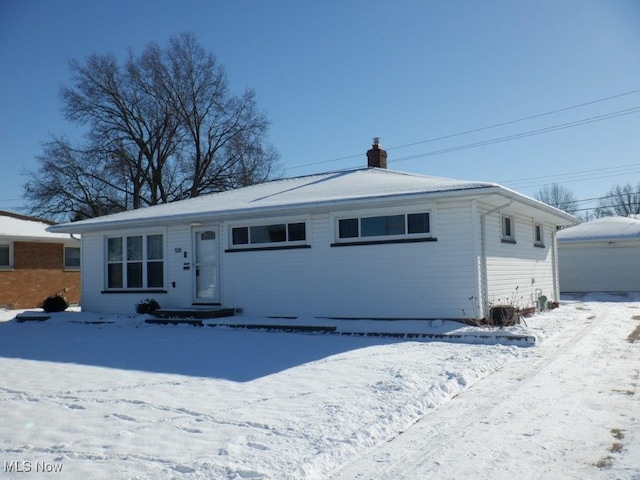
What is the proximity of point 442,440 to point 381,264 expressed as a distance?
7322 millimetres

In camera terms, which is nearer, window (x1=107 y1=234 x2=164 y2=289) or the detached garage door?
window (x1=107 y1=234 x2=164 y2=289)

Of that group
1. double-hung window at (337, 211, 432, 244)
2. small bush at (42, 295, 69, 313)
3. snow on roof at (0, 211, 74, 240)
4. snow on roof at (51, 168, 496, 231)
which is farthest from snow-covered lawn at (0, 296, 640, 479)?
snow on roof at (0, 211, 74, 240)

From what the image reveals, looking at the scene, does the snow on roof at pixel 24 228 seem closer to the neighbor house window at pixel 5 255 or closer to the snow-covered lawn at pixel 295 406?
the neighbor house window at pixel 5 255

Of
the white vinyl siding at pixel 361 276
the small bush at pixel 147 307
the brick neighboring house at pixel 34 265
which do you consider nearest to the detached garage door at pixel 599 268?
the white vinyl siding at pixel 361 276

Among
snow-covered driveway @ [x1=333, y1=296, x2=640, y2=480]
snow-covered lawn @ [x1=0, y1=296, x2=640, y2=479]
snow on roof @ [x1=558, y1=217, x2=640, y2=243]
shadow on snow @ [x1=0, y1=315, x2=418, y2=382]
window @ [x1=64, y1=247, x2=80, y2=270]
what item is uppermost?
snow on roof @ [x1=558, y1=217, x2=640, y2=243]

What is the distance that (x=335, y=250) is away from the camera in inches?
507

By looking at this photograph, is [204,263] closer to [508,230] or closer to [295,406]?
[508,230]

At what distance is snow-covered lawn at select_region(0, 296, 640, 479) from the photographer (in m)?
4.50

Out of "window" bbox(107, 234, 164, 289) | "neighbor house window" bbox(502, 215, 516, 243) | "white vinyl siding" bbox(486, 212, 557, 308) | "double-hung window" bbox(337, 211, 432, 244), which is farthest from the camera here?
"window" bbox(107, 234, 164, 289)

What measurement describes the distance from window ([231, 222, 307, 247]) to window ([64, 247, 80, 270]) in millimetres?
12551

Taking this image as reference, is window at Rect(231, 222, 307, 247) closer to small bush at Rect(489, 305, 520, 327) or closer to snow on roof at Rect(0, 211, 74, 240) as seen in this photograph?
small bush at Rect(489, 305, 520, 327)

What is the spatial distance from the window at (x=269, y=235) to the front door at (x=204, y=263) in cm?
73

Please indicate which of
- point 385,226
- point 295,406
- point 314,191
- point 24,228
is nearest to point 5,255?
point 24,228

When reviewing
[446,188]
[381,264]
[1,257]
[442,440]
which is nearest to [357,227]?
[381,264]
